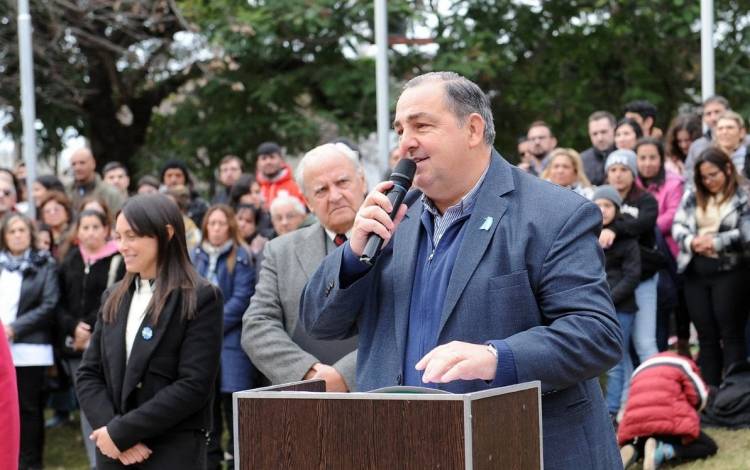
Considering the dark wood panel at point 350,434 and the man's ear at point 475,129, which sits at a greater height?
the man's ear at point 475,129

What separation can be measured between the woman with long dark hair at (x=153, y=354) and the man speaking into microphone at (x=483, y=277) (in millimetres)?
2229

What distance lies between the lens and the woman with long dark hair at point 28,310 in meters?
9.13

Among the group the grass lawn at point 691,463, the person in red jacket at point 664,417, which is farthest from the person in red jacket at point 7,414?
the grass lawn at point 691,463

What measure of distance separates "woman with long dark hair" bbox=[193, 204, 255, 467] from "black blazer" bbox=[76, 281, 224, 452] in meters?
2.61

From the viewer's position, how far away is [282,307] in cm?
544

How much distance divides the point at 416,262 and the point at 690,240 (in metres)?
5.63

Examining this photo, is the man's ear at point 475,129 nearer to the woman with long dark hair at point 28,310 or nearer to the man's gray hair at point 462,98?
the man's gray hair at point 462,98

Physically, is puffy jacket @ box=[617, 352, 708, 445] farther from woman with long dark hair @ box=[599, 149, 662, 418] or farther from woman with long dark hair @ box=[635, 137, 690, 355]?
woman with long dark hair @ box=[635, 137, 690, 355]

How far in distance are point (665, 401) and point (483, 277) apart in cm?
439

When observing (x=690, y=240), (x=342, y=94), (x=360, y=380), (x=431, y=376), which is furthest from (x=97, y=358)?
(x=342, y=94)

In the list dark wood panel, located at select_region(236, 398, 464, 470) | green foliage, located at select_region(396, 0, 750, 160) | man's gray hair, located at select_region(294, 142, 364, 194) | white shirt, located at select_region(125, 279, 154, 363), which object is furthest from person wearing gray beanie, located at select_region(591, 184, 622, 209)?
green foliage, located at select_region(396, 0, 750, 160)

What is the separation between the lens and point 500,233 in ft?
10.7

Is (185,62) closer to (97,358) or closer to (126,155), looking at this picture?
(126,155)

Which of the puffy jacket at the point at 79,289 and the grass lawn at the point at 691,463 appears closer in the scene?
the grass lawn at the point at 691,463
